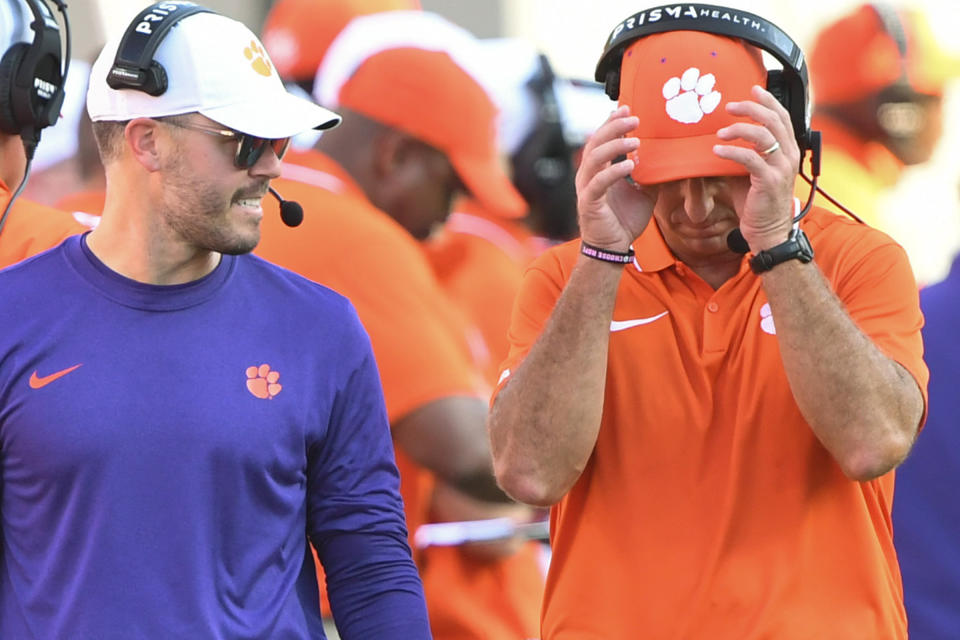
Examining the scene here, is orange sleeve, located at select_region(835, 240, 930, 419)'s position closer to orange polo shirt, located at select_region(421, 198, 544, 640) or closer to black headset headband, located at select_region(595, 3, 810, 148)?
black headset headband, located at select_region(595, 3, 810, 148)

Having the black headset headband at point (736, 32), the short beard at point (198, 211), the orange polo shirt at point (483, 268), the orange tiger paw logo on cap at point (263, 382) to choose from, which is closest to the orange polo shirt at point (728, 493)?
the black headset headband at point (736, 32)

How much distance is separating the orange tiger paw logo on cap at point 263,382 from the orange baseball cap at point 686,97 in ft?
2.29

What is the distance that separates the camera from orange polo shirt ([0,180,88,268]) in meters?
3.31

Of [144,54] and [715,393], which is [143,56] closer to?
[144,54]

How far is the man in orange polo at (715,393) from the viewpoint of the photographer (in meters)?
2.85

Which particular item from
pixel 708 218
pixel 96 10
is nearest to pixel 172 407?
pixel 708 218

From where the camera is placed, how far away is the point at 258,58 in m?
2.99

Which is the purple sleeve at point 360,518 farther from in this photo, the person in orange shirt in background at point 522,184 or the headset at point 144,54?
the person in orange shirt in background at point 522,184

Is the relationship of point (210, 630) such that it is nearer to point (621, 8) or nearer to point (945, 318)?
point (945, 318)

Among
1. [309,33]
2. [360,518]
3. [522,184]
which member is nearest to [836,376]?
[360,518]

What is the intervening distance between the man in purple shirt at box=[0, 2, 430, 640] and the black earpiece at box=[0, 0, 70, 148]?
0.44 m

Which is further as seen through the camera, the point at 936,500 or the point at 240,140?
the point at 936,500

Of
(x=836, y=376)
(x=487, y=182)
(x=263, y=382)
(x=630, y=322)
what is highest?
(x=836, y=376)

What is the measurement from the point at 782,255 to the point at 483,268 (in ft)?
11.5
